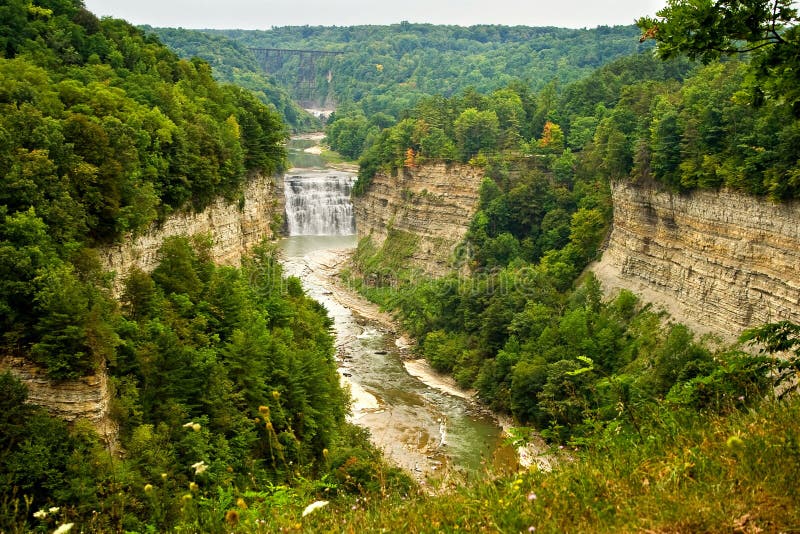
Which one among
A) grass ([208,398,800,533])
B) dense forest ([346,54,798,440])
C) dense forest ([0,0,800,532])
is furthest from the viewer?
dense forest ([346,54,798,440])

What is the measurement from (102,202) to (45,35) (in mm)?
20682

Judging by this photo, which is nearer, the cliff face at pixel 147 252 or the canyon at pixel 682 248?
the cliff face at pixel 147 252

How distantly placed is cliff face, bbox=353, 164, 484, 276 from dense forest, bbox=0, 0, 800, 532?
6.77ft

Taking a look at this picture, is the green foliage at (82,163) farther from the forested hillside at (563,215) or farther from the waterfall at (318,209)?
the waterfall at (318,209)

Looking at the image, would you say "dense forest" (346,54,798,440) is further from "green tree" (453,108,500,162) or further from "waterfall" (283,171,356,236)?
"waterfall" (283,171,356,236)

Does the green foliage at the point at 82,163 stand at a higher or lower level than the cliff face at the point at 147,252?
higher

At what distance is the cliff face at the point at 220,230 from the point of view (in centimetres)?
2786

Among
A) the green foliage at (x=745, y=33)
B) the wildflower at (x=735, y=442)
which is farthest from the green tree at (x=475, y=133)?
the wildflower at (x=735, y=442)

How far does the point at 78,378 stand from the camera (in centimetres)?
1964

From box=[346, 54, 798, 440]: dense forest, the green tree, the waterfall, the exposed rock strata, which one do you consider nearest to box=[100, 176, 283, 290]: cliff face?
the exposed rock strata

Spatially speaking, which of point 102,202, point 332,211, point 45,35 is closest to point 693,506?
point 102,202

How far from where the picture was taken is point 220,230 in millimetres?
40281

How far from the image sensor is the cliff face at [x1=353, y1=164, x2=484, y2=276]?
254ft

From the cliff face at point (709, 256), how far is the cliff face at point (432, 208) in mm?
22379
